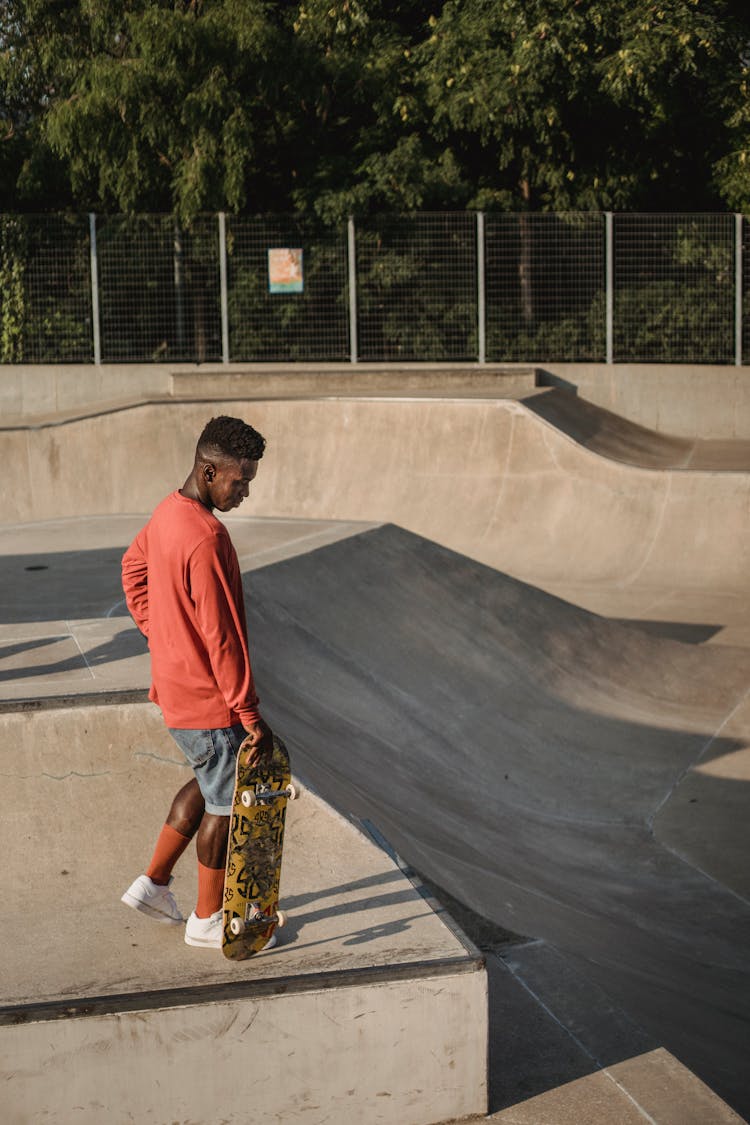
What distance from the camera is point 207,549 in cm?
353

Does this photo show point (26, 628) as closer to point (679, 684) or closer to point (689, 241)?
point (679, 684)

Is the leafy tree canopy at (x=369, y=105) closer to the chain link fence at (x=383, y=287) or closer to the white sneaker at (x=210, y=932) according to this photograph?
the chain link fence at (x=383, y=287)

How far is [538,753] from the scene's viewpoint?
26.5 ft

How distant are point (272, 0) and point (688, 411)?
9.56m

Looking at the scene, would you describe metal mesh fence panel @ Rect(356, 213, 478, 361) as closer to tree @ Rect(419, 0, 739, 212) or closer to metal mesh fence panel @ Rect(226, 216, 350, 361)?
metal mesh fence panel @ Rect(226, 216, 350, 361)

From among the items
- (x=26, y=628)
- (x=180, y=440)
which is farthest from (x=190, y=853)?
(x=180, y=440)

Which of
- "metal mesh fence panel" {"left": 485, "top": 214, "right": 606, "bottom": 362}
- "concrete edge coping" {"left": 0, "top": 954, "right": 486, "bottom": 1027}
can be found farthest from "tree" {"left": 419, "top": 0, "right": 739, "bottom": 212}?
"concrete edge coping" {"left": 0, "top": 954, "right": 486, "bottom": 1027}

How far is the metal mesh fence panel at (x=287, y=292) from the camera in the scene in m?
19.5

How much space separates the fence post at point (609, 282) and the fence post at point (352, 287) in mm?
3780

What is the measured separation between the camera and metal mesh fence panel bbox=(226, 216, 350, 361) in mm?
19453

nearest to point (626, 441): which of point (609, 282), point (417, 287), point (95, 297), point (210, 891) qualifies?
point (609, 282)

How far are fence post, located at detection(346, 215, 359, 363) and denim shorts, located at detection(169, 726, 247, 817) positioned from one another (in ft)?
53.1

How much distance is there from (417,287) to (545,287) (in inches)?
76.8

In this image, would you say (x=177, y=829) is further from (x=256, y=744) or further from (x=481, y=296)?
(x=481, y=296)
